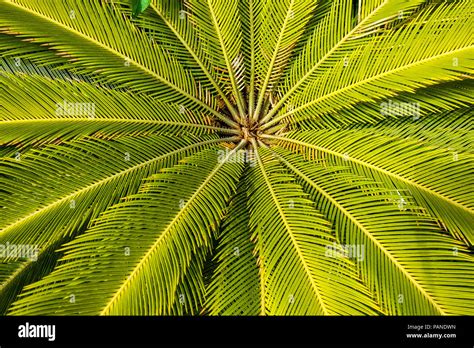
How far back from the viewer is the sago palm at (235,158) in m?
2.16

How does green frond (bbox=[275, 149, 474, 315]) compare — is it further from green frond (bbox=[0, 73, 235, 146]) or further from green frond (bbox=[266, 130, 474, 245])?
green frond (bbox=[0, 73, 235, 146])

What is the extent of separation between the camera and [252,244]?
7.82 feet

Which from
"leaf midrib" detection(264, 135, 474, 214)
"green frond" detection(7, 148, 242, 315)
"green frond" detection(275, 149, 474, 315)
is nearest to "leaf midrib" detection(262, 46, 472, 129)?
"leaf midrib" detection(264, 135, 474, 214)

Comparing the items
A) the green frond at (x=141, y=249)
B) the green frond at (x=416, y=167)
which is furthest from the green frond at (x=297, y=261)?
the green frond at (x=416, y=167)

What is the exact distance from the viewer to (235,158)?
278 cm

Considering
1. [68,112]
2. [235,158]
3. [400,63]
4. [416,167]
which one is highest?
[400,63]

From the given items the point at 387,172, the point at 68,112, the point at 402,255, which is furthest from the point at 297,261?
the point at 68,112

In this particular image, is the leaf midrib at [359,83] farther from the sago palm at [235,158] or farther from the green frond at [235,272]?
the green frond at [235,272]

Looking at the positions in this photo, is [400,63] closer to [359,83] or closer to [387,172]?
[359,83]

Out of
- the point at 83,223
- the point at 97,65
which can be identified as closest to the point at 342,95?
the point at 97,65

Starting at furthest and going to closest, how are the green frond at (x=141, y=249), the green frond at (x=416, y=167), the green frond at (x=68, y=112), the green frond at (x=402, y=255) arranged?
the green frond at (x=68, y=112) < the green frond at (x=416, y=167) < the green frond at (x=402, y=255) < the green frond at (x=141, y=249)

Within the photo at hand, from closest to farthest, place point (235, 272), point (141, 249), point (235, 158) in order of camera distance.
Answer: point (141, 249), point (235, 272), point (235, 158)

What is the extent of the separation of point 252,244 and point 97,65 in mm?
1393

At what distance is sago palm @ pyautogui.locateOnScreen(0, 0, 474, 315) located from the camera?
7.08 feet
